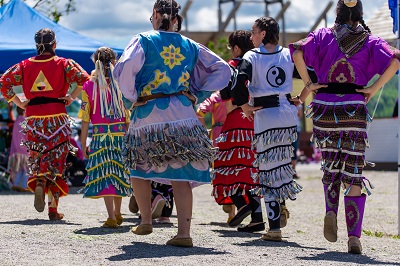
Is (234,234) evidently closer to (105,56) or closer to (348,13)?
(105,56)

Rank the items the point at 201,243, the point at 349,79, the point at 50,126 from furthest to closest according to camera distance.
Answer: the point at 50,126
the point at 201,243
the point at 349,79

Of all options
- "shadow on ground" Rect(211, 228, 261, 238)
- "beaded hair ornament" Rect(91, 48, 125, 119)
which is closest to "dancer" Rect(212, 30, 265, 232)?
"shadow on ground" Rect(211, 228, 261, 238)

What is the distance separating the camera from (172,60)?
623 centimetres

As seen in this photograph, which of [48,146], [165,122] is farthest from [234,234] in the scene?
[48,146]

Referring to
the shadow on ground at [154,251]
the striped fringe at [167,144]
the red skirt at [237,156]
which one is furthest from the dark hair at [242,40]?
the shadow on ground at [154,251]

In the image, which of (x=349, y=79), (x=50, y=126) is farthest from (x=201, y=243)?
(x=50, y=126)

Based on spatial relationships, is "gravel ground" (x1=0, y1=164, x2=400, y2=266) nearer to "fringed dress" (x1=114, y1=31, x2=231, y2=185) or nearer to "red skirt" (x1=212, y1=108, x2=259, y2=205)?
"red skirt" (x1=212, y1=108, x2=259, y2=205)

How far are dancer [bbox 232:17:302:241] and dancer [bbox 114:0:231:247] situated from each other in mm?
691

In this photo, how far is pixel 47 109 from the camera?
27.1ft

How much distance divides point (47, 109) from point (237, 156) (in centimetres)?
179

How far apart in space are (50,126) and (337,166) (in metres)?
3.06

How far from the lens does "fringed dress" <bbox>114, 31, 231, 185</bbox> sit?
20.2ft

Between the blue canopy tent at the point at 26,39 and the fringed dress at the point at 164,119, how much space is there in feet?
16.9

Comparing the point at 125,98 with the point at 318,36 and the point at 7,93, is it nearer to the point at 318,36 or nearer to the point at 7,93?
the point at 318,36
